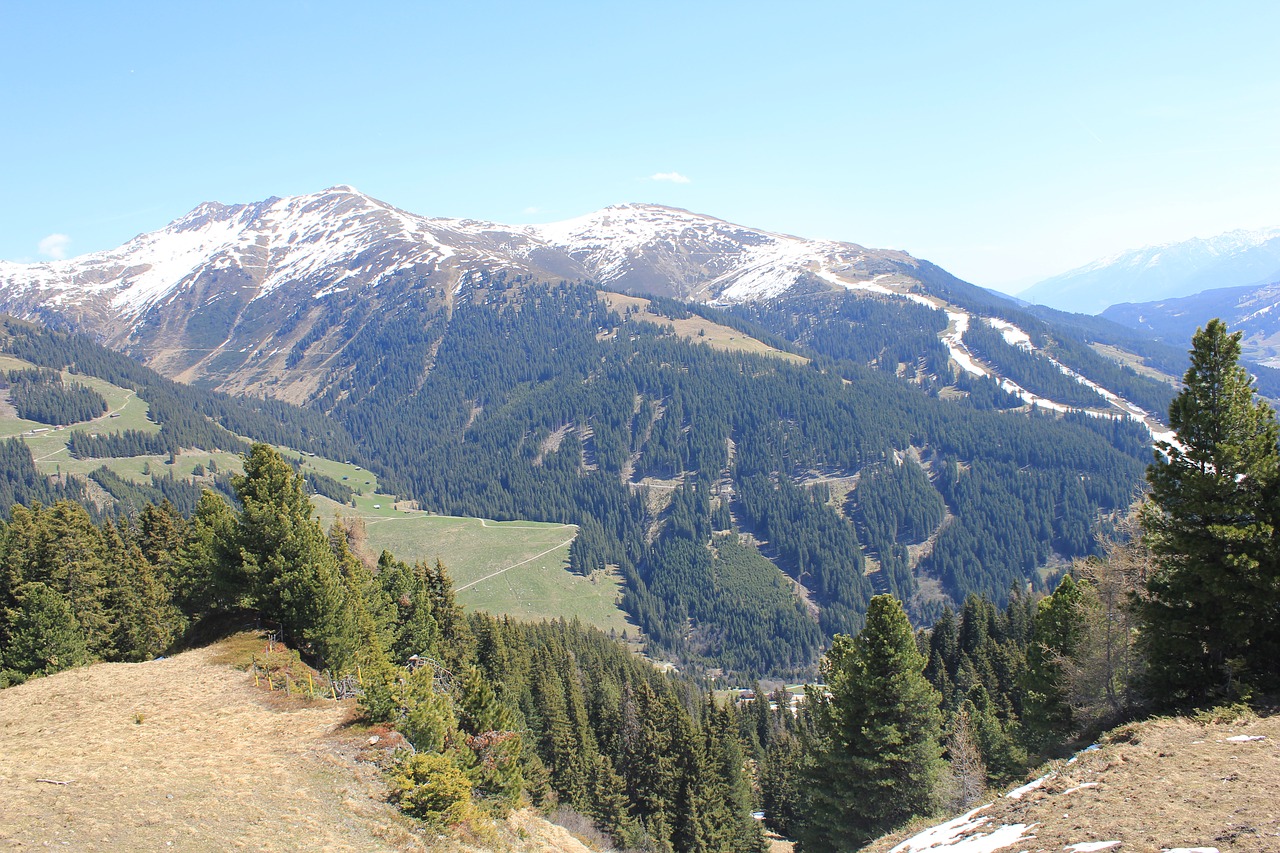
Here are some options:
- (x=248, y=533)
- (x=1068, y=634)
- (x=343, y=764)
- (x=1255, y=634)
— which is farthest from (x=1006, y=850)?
(x=248, y=533)

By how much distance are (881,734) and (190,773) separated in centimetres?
3213

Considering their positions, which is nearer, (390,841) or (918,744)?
(390,841)

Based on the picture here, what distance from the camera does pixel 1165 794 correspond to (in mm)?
→ 19562

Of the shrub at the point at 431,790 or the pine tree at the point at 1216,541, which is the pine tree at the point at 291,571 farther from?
the pine tree at the point at 1216,541

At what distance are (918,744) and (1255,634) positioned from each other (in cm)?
1678

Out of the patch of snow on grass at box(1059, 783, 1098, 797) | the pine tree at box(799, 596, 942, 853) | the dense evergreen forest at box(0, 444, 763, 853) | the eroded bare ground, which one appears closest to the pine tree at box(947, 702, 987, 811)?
the pine tree at box(799, 596, 942, 853)

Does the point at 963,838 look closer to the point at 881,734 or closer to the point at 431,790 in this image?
the point at 881,734

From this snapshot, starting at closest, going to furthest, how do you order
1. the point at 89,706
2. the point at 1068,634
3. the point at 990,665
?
the point at 89,706 → the point at 1068,634 → the point at 990,665

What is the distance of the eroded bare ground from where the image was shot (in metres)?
23.4

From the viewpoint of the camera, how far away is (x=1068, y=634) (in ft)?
142

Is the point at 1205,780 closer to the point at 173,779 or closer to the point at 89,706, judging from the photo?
the point at 173,779

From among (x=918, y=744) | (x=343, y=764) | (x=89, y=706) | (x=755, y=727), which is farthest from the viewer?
(x=755, y=727)

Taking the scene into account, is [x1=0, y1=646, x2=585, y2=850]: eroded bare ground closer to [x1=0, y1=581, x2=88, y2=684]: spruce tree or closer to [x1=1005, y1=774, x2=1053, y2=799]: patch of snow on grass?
[x1=0, y1=581, x2=88, y2=684]: spruce tree

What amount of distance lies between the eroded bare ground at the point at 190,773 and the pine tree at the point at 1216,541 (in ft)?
94.0
